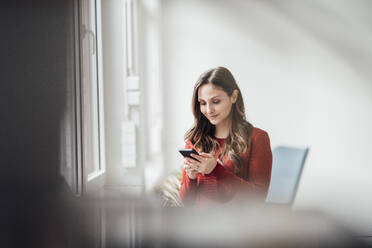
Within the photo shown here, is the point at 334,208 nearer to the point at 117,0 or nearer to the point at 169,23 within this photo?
the point at 169,23

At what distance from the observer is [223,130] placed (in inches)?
29.5

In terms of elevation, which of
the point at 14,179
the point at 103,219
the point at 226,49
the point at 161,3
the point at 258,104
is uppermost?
the point at 161,3

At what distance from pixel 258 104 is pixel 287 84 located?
9 centimetres

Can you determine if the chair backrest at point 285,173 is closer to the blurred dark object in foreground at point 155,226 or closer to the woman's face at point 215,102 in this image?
the blurred dark object in foreground at point 155,226

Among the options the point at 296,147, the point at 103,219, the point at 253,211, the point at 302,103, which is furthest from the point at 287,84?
the point at 103,219

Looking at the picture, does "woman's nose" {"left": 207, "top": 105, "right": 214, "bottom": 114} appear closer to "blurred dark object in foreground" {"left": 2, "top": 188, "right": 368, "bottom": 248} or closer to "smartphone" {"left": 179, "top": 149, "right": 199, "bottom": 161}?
"smartphone" {"left": 179, "top": 149, "right": 199, "bottom": 161}

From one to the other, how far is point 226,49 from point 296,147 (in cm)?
31

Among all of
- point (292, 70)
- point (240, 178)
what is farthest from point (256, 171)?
point (292, 70)

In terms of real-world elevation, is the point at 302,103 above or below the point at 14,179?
above

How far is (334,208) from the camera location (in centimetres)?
79

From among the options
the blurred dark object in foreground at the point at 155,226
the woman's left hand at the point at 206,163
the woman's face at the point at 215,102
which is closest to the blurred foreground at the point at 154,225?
the blurred dark object in foreground at the point at 155,226

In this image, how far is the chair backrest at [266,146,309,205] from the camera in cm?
76

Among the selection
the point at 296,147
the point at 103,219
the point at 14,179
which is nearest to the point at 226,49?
the point at 296,147

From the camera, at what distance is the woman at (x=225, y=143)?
29.4 inches
